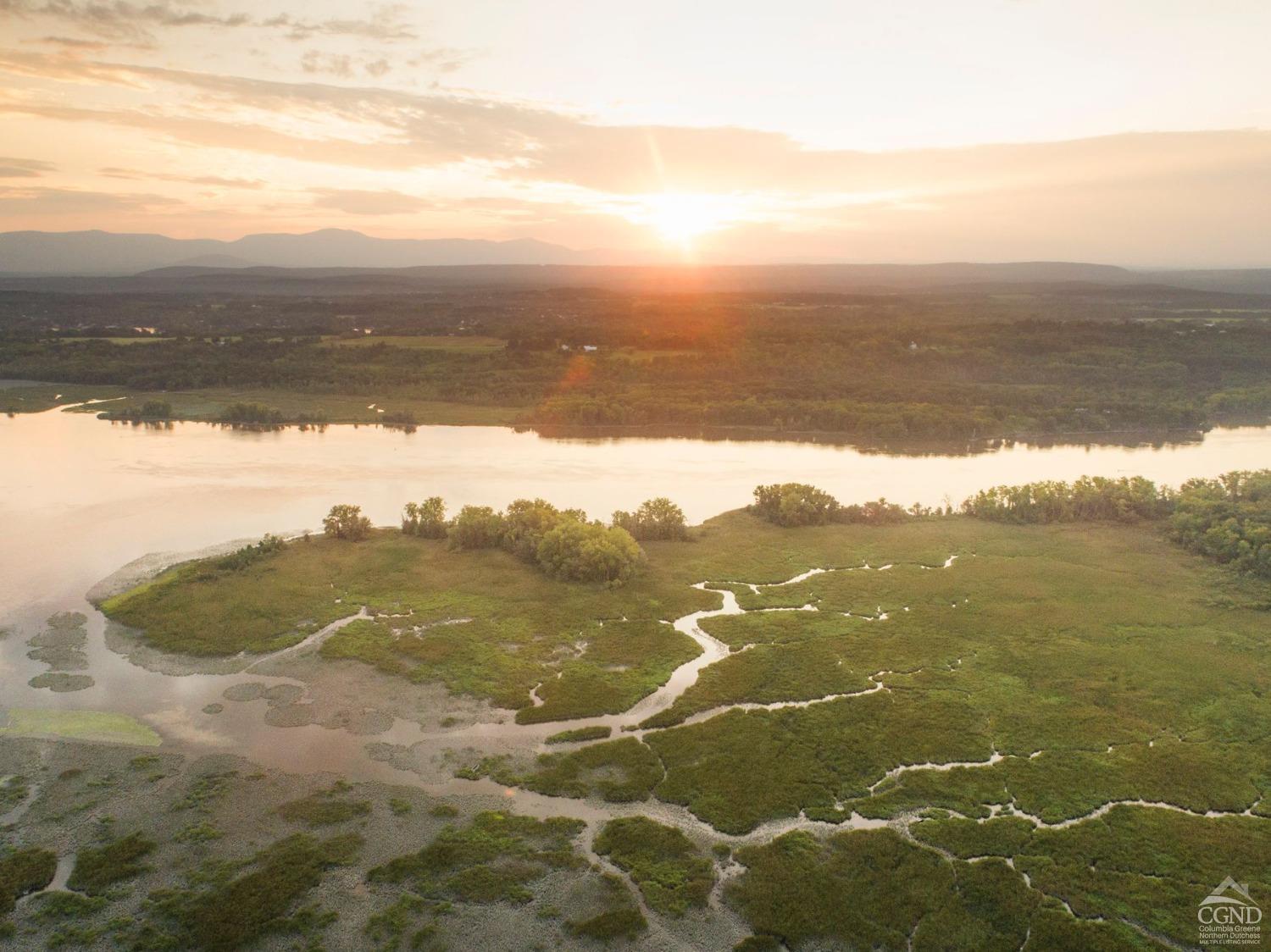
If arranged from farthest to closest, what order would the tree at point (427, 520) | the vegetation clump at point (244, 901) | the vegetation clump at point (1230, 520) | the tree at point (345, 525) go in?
the tree at point (427, 520) < the tree at point (345, 525) < the vegetation clump at point (1230, 520) < the vegetation clump at point (244, 901)

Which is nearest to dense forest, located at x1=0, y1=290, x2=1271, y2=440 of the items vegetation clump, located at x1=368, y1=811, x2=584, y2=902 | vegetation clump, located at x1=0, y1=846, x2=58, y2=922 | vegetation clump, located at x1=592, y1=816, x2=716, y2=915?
vegetation clump, located at x1=368, y1=811, x2=584, y2=902

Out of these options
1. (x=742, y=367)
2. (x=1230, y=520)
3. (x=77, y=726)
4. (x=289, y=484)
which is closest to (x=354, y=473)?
(x=289, y=484)

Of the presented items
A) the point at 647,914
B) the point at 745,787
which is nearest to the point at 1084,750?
the point at 745,787

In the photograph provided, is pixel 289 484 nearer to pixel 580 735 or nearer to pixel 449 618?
pixel 449 618

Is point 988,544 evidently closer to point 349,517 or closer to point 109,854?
point 349,517

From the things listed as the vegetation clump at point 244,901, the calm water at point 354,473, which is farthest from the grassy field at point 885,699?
the calm water at point 354,473

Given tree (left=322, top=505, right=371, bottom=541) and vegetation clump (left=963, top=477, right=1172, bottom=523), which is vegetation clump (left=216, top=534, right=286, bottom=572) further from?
Answer: vegetation clump (left=963, top=477, right=1172, bottom=523)

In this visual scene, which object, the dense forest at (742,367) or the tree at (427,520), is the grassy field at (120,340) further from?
the tree at (427,520)
